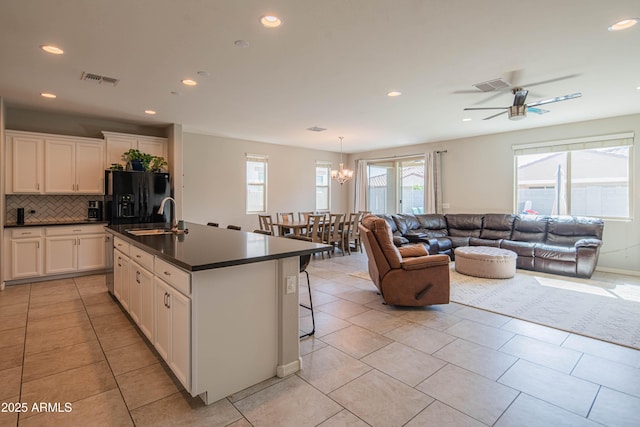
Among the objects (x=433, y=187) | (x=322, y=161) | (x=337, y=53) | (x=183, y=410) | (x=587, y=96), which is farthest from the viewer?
(x=322, y=161)

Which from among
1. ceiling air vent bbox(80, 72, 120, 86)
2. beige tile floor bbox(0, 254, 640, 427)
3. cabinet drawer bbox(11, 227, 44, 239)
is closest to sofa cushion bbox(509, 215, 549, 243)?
beige tile floor bbox(0, 254, 640, 427)

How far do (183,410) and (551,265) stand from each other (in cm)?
593

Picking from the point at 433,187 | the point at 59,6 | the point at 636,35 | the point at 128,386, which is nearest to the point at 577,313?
the point at 636,35

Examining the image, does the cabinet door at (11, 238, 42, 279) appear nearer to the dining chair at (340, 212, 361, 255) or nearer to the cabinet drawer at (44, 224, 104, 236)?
the cabinet drawer at (44, 224, 104, 236)

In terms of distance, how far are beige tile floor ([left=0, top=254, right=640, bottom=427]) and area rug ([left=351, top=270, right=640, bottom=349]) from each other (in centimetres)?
29

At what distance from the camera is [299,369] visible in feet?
8.11

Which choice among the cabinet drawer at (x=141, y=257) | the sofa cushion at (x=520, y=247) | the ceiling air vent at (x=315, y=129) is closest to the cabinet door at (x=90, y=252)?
the cabinet drawer at (x=141, y=257)

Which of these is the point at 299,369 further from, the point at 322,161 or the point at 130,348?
the point at 322,161

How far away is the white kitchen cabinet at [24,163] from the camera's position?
488cm

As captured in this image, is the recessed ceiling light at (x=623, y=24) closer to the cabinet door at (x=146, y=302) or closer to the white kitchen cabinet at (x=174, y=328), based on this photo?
the white kitchen cabinet at (x=174, y=328)

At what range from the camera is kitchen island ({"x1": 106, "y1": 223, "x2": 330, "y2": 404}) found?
199 cm

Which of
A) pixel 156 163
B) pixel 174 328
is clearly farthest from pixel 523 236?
pixel 156 163

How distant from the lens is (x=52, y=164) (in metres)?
5.18

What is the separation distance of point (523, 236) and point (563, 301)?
2.58 meters
